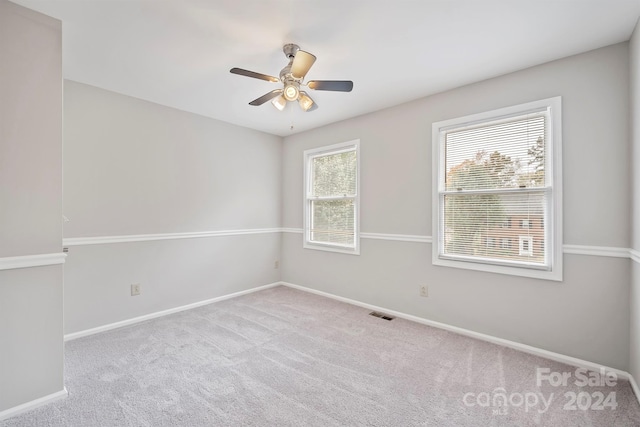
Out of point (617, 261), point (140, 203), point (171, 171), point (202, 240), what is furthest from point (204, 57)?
point (617, 261)

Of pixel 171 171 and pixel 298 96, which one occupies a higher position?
pixel 298 96

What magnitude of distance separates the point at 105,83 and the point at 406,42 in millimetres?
2855

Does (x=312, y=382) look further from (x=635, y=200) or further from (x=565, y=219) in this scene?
(x=635, y=200)

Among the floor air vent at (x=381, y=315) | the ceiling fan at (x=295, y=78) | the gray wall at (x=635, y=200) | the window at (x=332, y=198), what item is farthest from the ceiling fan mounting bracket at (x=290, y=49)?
the floor air vent at (x=381, y=315)

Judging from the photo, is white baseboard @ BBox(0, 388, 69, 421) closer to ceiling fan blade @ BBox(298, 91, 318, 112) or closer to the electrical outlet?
the electrical outlet

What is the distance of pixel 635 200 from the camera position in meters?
1.99

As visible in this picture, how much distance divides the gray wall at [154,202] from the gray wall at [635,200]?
4000 millimetres

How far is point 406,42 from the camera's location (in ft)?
7.07

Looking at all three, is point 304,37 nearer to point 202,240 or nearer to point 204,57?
point 204,57

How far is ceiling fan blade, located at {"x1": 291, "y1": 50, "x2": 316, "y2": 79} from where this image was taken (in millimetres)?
1891

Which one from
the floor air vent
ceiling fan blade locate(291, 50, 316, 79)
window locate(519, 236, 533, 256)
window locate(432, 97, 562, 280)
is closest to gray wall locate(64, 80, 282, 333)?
the floor air vent

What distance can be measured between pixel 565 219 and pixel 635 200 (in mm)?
434

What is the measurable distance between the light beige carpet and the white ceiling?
2.52m

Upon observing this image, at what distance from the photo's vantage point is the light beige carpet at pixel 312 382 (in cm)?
175
